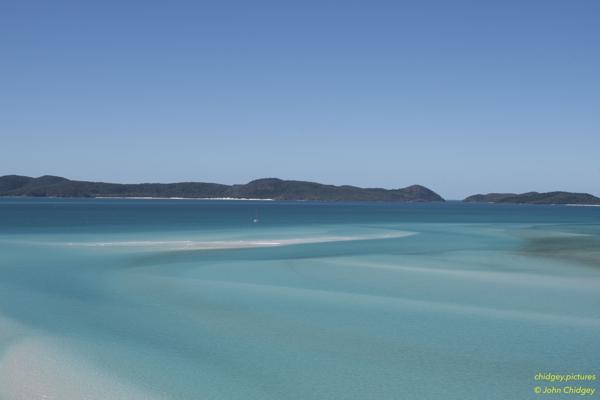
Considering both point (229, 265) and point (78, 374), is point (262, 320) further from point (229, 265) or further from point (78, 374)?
point (229, 265)

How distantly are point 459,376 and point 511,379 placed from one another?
0.86m

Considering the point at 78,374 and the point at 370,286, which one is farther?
the point at 370,286

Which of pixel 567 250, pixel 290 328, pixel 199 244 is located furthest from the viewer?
pixel 199 244

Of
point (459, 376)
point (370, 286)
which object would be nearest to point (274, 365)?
point (459, 376)

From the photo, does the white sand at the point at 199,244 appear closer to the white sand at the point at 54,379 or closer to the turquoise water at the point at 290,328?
the turquoise water at the point at 290,328

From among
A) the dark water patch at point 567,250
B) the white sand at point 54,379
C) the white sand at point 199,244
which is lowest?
the white sand at point 54,379

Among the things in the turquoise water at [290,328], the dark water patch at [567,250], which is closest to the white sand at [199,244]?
the turquoise water at [290,328]

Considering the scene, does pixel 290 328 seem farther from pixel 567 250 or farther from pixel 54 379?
pixel 567 250

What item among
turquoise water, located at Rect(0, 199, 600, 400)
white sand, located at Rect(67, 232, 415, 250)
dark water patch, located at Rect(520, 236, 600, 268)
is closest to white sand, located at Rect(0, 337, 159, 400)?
turquoise water, located at Rect(0, 199, 600, 400)

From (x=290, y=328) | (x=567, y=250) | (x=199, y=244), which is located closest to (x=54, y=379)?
(x=290, y=328)

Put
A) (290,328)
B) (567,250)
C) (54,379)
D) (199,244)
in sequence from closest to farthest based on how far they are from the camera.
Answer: (54,379), (290,328), (567,250), (199,244)

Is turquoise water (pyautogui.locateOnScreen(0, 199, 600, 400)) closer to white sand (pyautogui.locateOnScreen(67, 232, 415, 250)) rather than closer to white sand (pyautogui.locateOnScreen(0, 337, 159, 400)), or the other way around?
white sand (pyautogui.locateOnScreen(0, 337, 159, 400))

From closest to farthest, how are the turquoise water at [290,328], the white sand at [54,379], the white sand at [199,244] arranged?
the white sand at [54,379] < the turquoise water at [290,328] < the white sand at [199,244]

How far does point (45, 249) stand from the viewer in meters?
30.3
